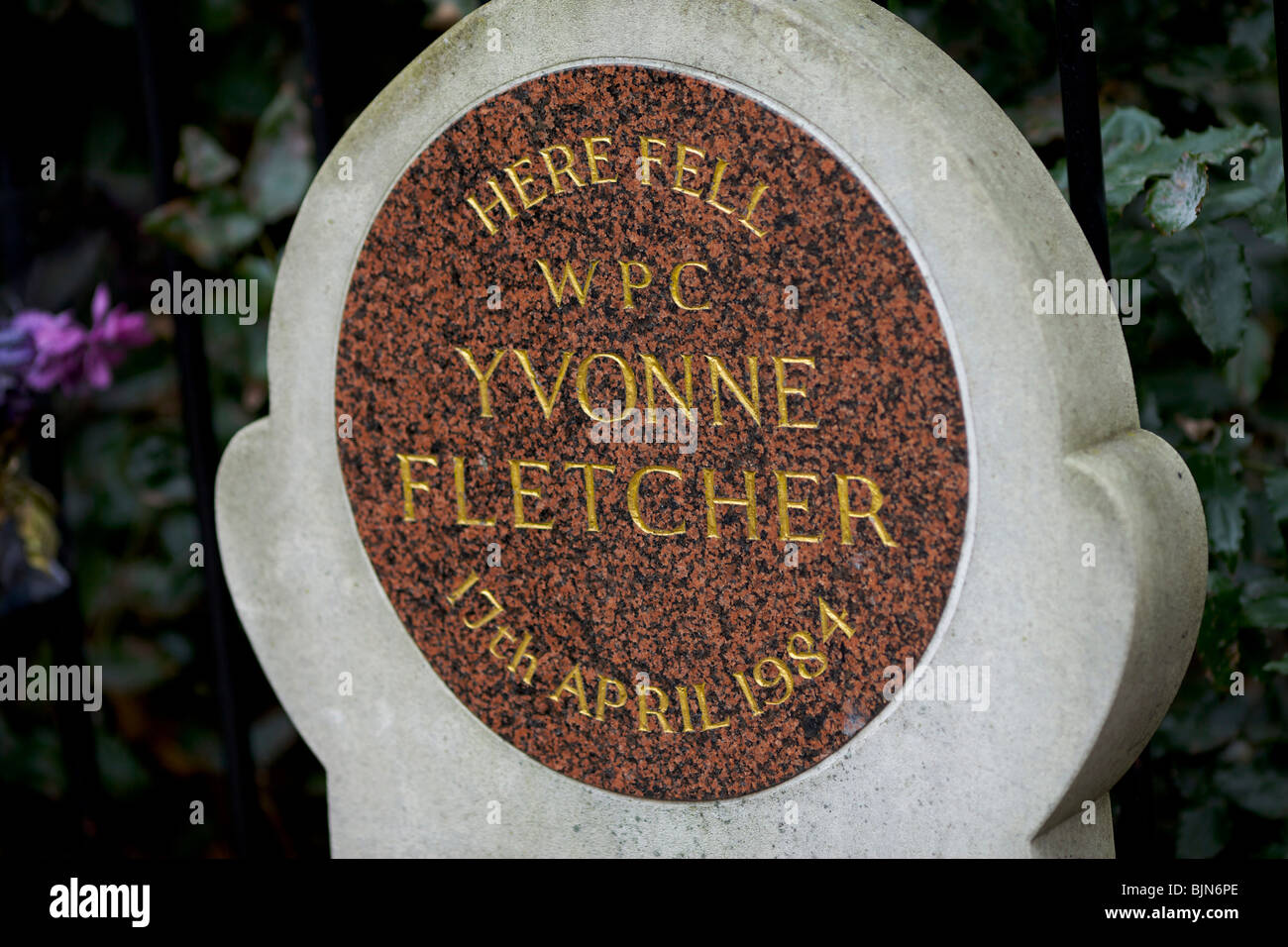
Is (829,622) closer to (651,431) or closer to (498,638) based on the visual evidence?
(651,431)

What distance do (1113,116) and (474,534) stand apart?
1109 millimetres

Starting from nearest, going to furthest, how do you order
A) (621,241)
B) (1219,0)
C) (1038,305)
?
(1038,305)
(621,241)
(1219,0)

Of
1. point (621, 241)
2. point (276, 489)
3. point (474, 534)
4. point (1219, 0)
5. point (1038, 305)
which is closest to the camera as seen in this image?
point (1038, 305)

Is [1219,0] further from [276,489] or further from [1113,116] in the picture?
[276,489]

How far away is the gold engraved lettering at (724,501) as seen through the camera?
1666mm

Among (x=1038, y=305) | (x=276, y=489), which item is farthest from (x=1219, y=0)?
(x=276, y=489)

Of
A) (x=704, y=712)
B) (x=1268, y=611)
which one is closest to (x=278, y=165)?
(x=704, y=712)

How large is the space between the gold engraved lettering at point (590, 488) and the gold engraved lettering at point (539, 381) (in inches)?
3.0

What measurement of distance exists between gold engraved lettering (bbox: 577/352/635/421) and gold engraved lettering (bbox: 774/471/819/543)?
213 millimetres

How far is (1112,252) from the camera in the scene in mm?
1921

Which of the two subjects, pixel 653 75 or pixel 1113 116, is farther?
pixel 1113 116

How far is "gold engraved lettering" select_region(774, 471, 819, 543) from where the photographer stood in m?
1.64

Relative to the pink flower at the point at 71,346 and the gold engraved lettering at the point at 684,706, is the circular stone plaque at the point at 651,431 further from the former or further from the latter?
the pink flower at the point at 71,346
